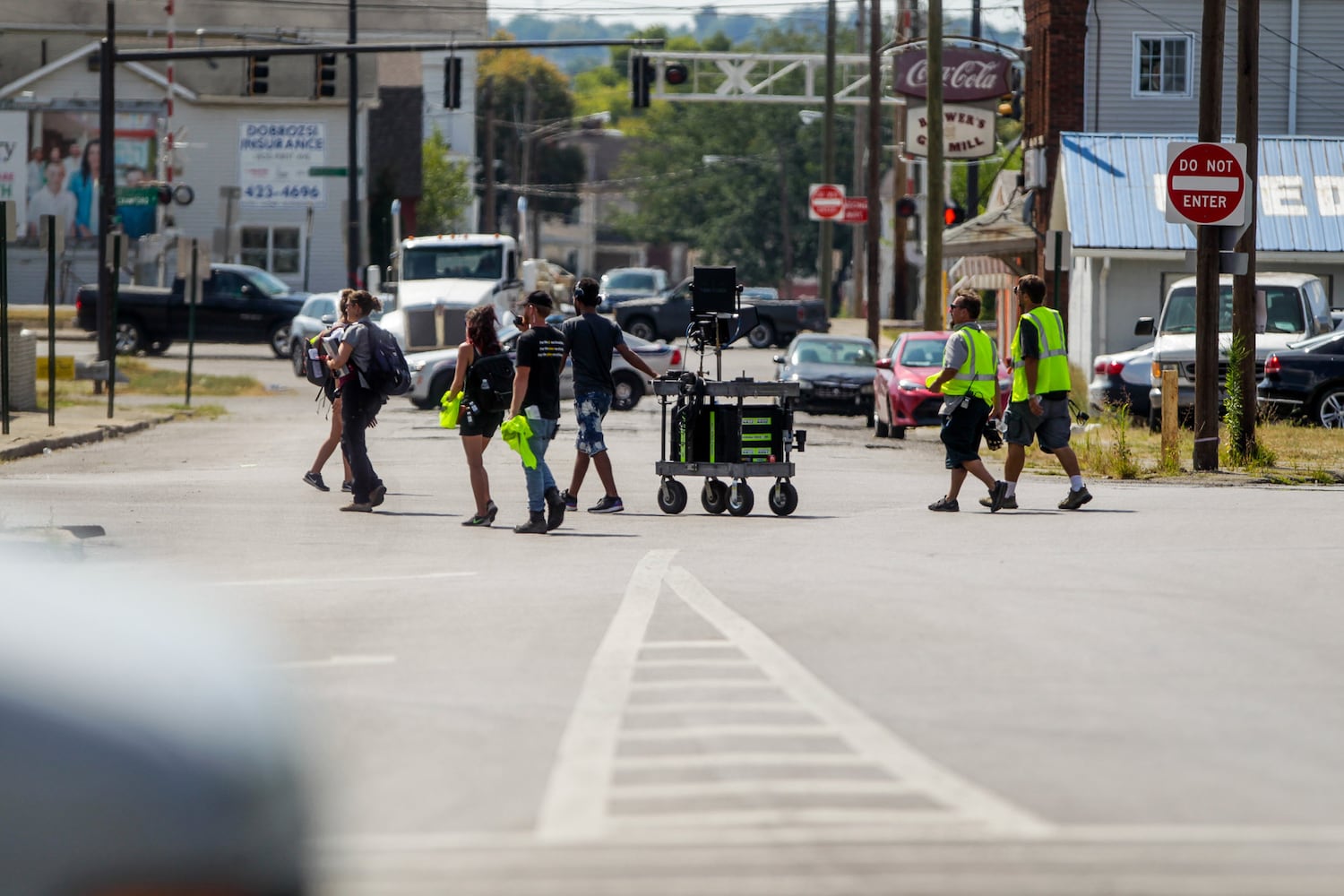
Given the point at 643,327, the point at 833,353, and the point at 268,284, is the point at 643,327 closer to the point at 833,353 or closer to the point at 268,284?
the point at 268,284

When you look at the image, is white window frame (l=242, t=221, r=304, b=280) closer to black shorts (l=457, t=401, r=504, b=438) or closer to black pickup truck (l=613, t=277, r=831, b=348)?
black pickup truck (l=613, t=277, r=831, b=348)

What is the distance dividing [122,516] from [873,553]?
5815 millimetres

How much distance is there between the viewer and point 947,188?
2458 inches

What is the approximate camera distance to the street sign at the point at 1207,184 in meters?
19.4

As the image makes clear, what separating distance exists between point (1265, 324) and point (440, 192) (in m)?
58.9

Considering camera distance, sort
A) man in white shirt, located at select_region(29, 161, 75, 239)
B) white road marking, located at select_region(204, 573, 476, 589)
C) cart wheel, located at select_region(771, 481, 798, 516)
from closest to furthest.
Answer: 1. white road marking, located at select_region(204, 573, 476, 589)
2. cart wheel, located at select_region(771, 481, 798, 516)
3. man in white shirt, located at select_region(29, 161, 75, 239)

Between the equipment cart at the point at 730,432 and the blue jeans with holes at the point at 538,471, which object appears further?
the equipment cart at the point at 730,432

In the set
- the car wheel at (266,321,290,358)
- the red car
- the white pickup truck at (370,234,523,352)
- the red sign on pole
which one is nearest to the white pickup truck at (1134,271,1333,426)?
the red car

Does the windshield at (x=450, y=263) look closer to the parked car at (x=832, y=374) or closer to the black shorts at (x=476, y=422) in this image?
the parked car at (x=832, y=374)

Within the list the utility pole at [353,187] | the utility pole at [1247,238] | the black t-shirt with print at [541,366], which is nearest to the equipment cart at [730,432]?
the black t-shirt with print at [541,366]

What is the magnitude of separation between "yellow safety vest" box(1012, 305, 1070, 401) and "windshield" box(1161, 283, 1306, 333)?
1009 centimetres

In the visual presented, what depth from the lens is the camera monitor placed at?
1659 centimetres

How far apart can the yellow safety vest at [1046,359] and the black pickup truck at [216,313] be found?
30.8 m

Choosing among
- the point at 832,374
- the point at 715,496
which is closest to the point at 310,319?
the point at 832,374
